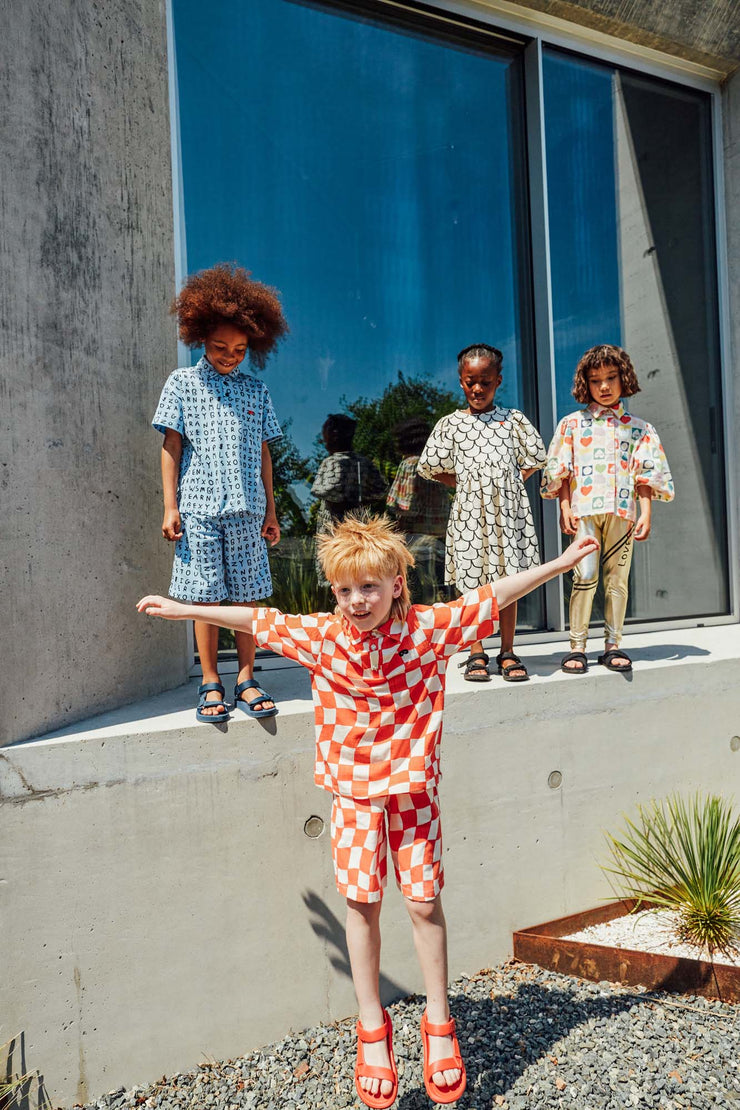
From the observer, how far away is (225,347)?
277 cm

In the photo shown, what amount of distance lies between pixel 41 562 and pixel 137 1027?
4.95 feet

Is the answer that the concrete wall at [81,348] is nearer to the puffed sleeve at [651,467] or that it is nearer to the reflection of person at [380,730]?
the reflection of person at [380,730]

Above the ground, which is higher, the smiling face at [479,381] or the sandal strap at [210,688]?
the smiling face at [479,381]

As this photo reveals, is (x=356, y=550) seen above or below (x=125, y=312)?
below

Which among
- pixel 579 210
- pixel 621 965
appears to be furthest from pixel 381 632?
pixel 579 210

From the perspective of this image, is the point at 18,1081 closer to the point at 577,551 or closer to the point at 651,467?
the point at 577,551

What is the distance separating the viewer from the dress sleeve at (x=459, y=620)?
204 cm

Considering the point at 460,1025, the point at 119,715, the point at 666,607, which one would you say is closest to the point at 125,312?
the point at 119,715

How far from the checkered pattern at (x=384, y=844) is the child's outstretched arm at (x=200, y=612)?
1.77ft

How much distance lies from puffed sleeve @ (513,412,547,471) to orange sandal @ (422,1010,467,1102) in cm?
230

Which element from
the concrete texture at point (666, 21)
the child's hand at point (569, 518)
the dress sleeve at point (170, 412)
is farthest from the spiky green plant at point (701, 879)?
the concrete texture at point (666, 21)

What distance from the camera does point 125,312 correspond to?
289cm

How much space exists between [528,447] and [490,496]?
12.4 inches

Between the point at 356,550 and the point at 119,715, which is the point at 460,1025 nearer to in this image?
the point at 119,715
